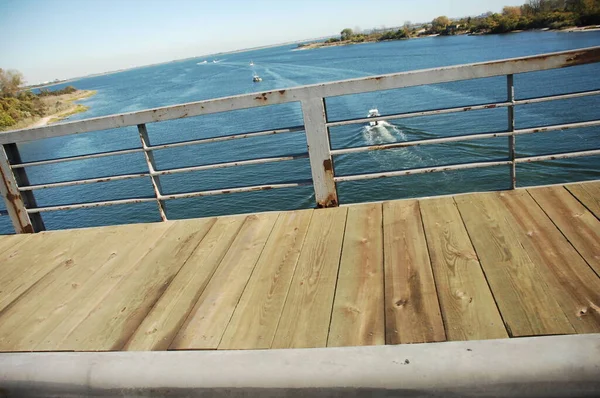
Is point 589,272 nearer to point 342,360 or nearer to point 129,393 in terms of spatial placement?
point 342,360

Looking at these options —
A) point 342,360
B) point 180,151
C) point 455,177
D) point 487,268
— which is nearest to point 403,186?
point 455,177

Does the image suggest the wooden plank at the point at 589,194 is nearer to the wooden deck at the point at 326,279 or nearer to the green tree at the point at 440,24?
the wooden deck at the point at 326,279

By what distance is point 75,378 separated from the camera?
3.34 feet

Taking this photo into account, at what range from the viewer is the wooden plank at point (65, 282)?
2455mm

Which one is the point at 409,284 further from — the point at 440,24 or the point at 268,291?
the point at 440,24

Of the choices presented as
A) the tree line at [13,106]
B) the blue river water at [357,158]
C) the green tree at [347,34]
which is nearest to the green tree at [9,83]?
the tree line at [13,106]

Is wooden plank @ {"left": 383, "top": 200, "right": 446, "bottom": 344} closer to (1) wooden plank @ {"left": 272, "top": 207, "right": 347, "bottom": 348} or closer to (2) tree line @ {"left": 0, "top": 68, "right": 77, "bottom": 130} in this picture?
(1) wooden plank @ {"left": 272, "top": 207, "right": 347, "bottom": 348}

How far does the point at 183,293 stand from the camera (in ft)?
8.50

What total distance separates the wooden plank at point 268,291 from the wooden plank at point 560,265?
1.36 m

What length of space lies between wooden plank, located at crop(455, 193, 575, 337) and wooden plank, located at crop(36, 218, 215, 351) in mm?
1893

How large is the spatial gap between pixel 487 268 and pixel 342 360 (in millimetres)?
1668

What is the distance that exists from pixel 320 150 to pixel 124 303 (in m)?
1.78

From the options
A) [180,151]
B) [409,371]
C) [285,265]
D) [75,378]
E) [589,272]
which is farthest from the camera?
[180,151]

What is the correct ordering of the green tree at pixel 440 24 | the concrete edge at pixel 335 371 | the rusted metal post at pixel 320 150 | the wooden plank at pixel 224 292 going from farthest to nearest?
1. the green tree at pixel 440 24
2. the rusted metal post at pixel 320 150
3. the wooden plank at pixel 224 292
4. the concrete edge at pixel 335 371
